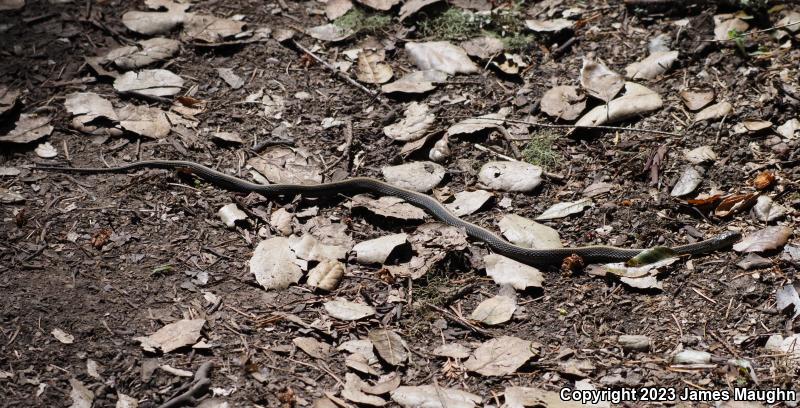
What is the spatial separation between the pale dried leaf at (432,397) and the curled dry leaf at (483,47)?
3.73 metres

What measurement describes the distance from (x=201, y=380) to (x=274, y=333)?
0.59 m

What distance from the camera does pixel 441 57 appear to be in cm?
679

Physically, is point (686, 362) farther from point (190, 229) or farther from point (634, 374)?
point (190, 229)

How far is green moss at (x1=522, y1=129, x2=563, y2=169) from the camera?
5797 mm

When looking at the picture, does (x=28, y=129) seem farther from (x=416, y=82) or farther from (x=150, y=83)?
(x=416, y=82)

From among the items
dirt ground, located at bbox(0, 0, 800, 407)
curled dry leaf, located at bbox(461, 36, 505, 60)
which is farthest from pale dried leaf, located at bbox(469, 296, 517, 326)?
curled dry leaf, located at bbox(461, 36, 505, 60)

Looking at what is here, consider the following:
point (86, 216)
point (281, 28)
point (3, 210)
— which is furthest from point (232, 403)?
point (281, 28)

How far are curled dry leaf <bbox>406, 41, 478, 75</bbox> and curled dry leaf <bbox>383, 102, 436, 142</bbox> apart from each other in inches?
22.4

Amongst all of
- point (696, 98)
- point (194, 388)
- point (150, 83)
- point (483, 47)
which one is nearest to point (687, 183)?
point (696, 98)

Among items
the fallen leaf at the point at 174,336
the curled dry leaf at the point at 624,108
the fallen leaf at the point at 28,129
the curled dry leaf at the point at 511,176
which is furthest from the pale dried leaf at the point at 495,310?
the fallen leaf at the point at 28,129

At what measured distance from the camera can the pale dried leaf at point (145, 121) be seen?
19.9 ft

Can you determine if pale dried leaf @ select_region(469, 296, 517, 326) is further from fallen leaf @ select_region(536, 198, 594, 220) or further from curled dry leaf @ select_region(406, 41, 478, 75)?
curled dry leaf @ select_region(406, 41, 478, 75)

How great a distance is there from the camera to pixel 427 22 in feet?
23.5

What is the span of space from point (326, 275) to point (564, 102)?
Result: 9.09ft
